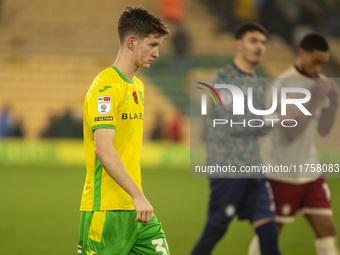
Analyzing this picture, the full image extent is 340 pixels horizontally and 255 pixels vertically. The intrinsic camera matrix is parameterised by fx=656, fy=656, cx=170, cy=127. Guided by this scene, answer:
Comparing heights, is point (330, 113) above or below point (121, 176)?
above

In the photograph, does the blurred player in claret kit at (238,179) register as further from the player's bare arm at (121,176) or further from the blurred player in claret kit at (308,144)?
the player's bare arm at (121,176)

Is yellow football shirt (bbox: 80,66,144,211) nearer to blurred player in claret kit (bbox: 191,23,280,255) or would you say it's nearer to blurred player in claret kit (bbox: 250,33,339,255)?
blurred player in claret kit (bbox: 191,23,280,255)

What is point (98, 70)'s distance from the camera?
26141 millimetres

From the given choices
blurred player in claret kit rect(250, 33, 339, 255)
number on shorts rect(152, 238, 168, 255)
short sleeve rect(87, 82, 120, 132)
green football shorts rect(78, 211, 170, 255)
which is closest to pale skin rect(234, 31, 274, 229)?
blurred player in claret kit rect(250, 33, 339, 255)

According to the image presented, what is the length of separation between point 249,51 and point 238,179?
1.14 meters

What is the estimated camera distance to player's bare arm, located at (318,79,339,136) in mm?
5965

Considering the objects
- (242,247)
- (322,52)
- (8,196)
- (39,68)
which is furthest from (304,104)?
(39,68)

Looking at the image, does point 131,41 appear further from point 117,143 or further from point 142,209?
point 142,209

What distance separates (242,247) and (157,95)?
18.1m

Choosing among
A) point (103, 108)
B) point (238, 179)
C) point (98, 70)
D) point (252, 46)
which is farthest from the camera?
point (98, 70)

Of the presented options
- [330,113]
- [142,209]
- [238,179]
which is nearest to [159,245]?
[142,209]

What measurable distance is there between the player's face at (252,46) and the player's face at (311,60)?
1.34 ft

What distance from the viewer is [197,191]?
46.9ft

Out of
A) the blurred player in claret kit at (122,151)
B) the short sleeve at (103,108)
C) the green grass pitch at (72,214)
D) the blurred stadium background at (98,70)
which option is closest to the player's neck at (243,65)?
the blurred player in claret kit at (122,151)
